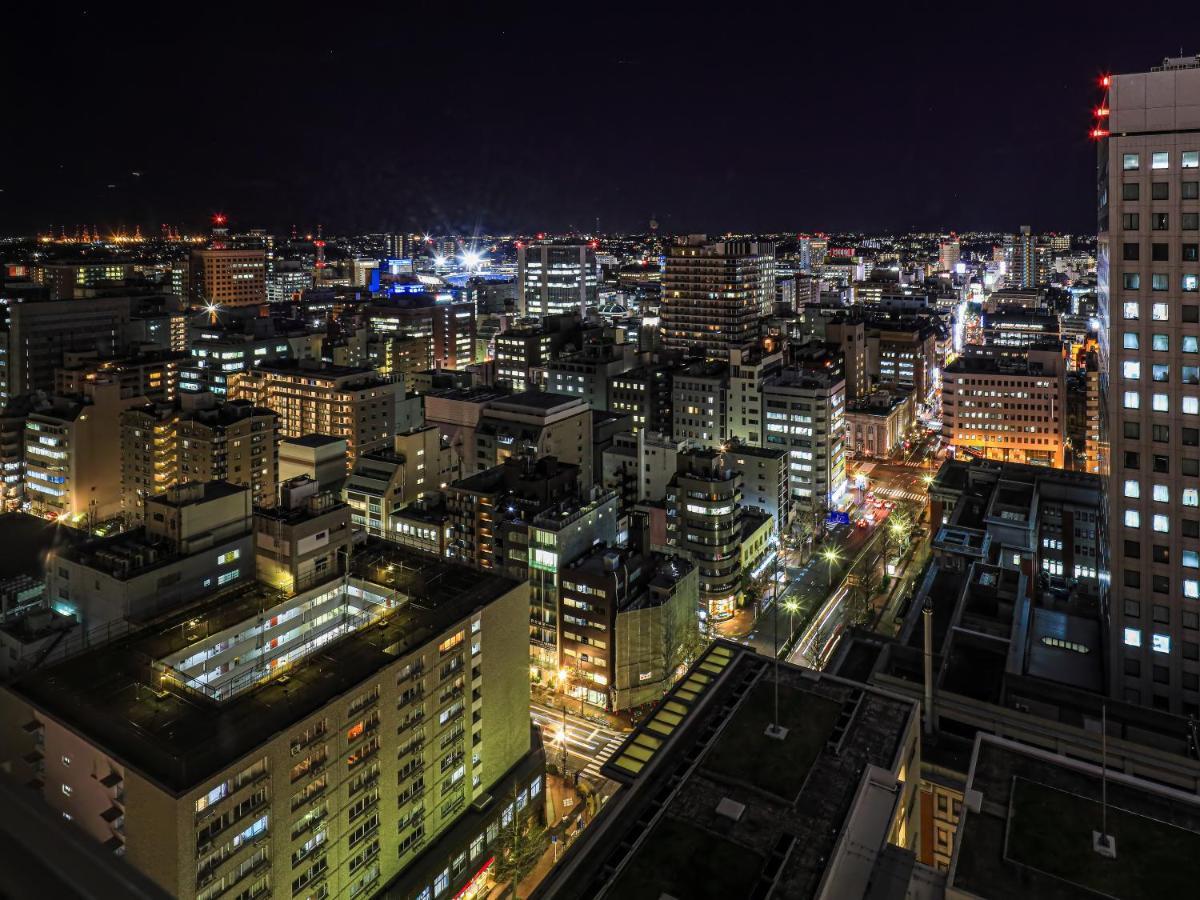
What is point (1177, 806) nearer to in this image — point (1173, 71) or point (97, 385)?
point (1173, 71)

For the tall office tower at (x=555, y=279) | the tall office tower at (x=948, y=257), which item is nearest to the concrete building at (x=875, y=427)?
the tall office tower at (x=555, y=279)

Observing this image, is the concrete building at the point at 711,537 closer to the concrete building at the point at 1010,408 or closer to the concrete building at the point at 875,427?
the concrete building at the point at 875,427

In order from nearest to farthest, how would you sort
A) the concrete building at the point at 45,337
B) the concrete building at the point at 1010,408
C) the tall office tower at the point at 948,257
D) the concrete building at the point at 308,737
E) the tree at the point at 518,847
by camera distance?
the concrete building at the point at 308,737
the tree at the point at 518,847
the concrete building at the point at 1010,408
the concrete building at the point at 45,337
the tall office tower at the point at 948,257

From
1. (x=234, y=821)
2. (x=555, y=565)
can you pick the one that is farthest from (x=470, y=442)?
(x=234, y=821)

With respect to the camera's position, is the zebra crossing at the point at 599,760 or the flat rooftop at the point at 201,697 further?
the zebra crossing at the point at 599,760

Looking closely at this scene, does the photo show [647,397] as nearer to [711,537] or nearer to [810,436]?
[810,436]
